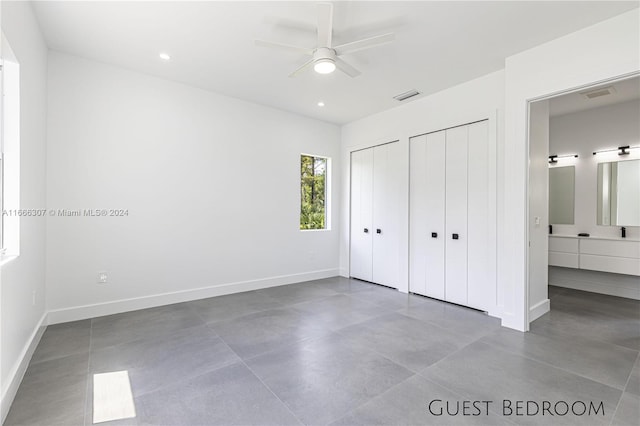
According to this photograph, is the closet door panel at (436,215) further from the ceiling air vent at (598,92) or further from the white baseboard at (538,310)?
the ceiling air vent at (598,92)

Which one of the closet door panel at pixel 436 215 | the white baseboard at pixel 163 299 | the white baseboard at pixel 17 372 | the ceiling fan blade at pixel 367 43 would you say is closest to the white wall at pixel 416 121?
the closet door panel at pixel 436 215

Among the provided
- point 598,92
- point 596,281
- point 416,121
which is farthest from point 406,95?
point 596,281

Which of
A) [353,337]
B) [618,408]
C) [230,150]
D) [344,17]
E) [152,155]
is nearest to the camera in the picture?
[618,408]

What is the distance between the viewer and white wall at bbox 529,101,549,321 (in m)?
3.65

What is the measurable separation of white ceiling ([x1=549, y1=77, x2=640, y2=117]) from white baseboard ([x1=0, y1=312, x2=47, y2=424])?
648cm

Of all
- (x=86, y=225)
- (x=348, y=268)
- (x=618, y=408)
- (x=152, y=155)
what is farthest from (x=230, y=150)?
(x=618, y=408)

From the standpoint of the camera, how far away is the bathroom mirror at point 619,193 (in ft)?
15.7

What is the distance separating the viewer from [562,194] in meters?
5.52

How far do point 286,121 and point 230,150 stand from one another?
124 cm

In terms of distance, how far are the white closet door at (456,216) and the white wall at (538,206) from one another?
77 centimetres

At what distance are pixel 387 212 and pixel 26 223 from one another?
4631 millimetres

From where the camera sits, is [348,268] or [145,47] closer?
[145,47]

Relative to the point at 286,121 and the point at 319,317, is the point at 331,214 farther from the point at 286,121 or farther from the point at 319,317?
the point at 319,317

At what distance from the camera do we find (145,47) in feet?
11.0
